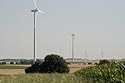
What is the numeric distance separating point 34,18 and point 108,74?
40.7 meters

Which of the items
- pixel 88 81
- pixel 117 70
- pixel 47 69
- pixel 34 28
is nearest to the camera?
pixel 117 70

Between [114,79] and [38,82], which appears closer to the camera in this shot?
[114,79]

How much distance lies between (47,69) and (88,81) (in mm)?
25769

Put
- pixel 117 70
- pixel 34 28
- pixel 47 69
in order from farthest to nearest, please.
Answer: pixel 34 28, pixel 47 69, pixel 117 70

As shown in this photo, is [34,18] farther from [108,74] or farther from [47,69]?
[108,74]

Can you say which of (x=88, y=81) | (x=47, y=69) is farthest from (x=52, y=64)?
(x=88, y=81)

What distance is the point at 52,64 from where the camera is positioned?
4266 cm

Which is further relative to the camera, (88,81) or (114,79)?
(88,81)

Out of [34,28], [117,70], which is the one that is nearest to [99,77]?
[117,70]

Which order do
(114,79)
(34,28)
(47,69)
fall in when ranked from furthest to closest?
(34,28) < (47,69) < (114,79)

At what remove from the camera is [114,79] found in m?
13.1

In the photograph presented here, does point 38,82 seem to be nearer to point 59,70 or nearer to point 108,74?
point 108,74

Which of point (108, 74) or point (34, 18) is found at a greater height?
point (34, 18)

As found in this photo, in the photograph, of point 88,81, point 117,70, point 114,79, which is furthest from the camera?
point 88,81
